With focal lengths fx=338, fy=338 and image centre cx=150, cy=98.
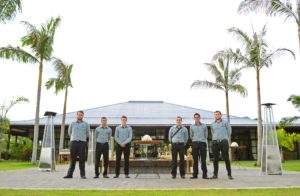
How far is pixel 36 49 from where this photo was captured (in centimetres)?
1805

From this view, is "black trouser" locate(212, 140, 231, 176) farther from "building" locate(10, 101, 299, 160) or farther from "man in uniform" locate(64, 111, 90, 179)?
"building" locate(10, 101, 299, 160)

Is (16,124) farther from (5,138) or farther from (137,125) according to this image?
(137,125)

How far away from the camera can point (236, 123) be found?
2656 cm

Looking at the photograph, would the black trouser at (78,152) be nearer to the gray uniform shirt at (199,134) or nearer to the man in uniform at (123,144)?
the man in uniform at (123,144)

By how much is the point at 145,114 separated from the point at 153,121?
362cm

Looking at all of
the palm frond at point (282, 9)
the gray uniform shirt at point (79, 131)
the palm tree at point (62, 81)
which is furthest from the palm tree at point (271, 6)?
the palm tree at point (62, 81)

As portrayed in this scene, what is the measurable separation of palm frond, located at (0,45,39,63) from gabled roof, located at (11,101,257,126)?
9362 mm

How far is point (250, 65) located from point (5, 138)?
21735 millimetres

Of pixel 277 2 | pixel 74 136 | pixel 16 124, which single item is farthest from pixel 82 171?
pixel 16 124

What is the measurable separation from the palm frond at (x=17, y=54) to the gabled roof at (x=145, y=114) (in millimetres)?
9362

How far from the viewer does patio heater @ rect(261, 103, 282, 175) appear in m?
10.5

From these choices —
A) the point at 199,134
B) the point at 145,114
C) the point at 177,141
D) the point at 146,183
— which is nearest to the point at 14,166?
the point at 177,141

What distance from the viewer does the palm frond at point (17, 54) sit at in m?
17.3

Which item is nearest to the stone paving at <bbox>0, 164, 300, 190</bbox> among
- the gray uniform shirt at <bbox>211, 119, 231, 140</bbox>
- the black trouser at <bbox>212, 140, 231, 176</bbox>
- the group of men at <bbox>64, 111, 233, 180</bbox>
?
the black trouser at <bbox>212, 140, 231, 176</bbox>
